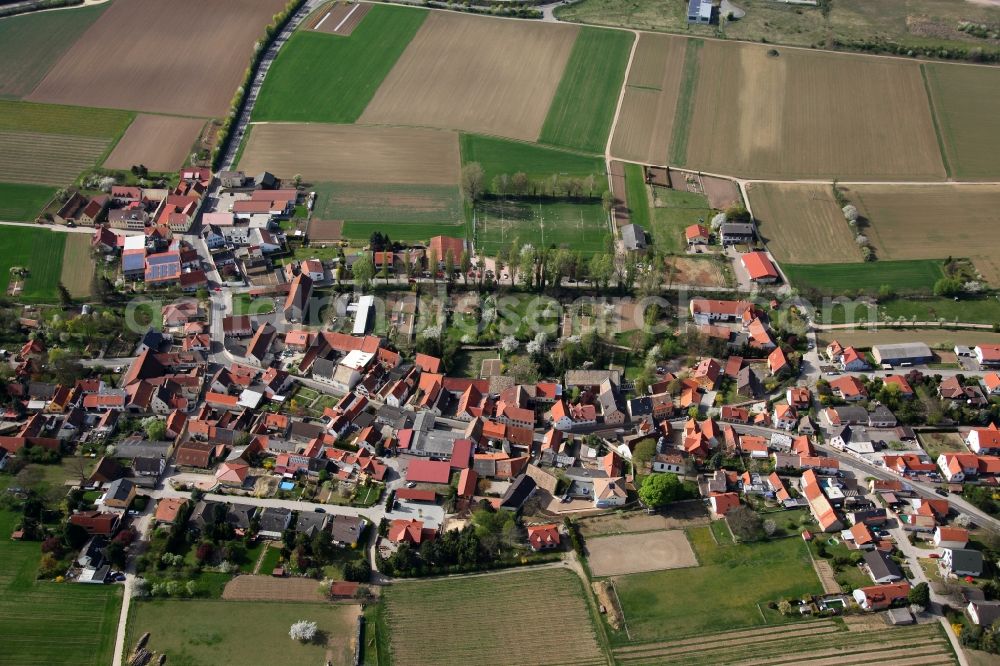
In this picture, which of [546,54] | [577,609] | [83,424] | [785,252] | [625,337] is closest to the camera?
[577,609]

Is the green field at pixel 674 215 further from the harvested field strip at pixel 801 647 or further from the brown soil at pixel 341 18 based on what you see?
the brown soil at pixel 341 18

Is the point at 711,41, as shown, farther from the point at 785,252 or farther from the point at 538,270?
the point at 538,270

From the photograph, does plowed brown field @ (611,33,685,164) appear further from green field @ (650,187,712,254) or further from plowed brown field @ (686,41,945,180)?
green field @ (650,187,712,254)

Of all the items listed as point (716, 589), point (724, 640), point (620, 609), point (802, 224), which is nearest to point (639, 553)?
point (620, 609)

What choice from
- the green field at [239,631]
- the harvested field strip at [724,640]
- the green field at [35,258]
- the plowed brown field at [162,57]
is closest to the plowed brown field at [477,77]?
the plowed brown field at [162,57]

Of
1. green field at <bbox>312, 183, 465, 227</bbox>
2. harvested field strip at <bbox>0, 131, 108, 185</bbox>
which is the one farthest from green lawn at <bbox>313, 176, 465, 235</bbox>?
harvested field strip at <bbox>0, 131, 108, 185</bbox>

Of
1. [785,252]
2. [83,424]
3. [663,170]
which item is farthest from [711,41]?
[83,424]
